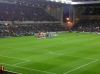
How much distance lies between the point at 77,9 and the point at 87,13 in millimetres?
5212

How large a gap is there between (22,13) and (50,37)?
2933cm

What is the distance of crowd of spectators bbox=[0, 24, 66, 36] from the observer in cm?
6369

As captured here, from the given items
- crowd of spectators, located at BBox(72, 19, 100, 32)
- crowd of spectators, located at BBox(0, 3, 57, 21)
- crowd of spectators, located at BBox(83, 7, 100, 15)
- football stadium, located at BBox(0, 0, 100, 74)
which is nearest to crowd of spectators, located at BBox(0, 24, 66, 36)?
football stadium, located at BBox(0, 0, 100, 74)

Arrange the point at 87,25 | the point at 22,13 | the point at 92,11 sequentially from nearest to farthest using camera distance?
1. the point at 22,13
2. the point at 87,25
3. the point at 92,11

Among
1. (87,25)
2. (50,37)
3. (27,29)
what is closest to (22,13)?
(27,29)

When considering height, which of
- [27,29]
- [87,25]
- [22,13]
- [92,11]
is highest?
[92,11]

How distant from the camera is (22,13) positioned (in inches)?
3273

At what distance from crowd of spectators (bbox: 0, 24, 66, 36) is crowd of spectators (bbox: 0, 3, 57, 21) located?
9.26 ft

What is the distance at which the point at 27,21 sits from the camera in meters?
77.6

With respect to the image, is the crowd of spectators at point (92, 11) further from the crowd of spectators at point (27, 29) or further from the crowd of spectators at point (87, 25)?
the crowd of spectators at point (27, 29)

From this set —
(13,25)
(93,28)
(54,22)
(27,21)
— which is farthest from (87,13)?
(13,25)

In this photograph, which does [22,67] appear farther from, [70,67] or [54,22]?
[54,22]

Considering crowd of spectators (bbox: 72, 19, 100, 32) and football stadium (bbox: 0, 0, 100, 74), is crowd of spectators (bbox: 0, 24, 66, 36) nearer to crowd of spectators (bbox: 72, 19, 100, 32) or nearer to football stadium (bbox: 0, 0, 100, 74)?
football stadium (bbox: 0, 0, 100, 74)

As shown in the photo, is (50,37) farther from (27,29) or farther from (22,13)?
(22,13)
